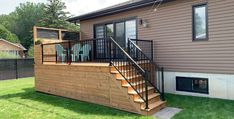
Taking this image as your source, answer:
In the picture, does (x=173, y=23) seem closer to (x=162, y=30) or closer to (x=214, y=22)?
(x=162, y=30)

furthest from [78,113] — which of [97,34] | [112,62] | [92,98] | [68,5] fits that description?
[68,5]

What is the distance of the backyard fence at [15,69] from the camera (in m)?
15.1

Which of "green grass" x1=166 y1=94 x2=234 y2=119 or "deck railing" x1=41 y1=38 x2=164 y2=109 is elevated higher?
"deck railing" x1=41 y1=38 x2=164 y2=109

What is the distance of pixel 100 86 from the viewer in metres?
6.73

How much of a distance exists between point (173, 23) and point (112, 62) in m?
2.89

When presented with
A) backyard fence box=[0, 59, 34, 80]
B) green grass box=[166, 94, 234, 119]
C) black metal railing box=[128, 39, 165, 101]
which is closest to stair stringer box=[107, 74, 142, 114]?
green grass box=[166, 94, 234, 119]

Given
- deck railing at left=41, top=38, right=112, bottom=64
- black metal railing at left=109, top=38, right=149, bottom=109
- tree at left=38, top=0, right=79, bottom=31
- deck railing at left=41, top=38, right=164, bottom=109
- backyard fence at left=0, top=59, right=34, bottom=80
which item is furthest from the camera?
tree at left=38, top=0, right=79, bottom=31

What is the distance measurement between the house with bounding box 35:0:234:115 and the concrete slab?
16 centimetres

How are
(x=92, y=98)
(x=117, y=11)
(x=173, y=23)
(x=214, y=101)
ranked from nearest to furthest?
1. (x=214, y=101)
2. (x=92, y=98)
3. (x=173, y=23)
4. (x=117, y=11)

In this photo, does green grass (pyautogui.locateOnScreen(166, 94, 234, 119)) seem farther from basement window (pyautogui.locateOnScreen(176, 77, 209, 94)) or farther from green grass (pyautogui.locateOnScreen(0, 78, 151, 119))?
green grass (pyautogui.locateOnScreen(0, 78, 151, 119))

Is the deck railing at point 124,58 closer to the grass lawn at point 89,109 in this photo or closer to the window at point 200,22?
the grass lawn at point 89,109

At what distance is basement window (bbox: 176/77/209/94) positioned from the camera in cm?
708

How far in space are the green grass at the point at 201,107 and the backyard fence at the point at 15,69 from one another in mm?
12147

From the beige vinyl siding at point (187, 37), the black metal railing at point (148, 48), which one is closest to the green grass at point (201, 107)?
the beige vinyl siding at point (187, 37)
